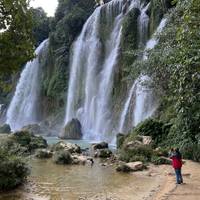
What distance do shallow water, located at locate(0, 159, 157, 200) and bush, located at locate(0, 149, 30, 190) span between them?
0.29 meters

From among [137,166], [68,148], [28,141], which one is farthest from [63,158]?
[28,141]

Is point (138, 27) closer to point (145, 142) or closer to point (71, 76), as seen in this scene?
point (71, 76)

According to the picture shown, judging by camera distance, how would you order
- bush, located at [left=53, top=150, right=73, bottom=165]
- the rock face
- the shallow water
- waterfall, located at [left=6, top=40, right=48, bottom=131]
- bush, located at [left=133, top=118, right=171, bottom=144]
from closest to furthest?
the shallow water, bush, located at [left=53, top=150, right=73, bottom=165], bush, located at [left=133, top=118, right=171, bottom=144], the rock face, waterfall, located at [left=6, top=40, right=48, bottom=131]

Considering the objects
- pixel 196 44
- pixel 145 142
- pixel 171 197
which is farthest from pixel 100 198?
pixel 145 142

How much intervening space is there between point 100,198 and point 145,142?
36.1 feet

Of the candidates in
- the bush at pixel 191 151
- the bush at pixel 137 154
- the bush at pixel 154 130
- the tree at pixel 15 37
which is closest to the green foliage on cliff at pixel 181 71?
the bush at pixel 191 151

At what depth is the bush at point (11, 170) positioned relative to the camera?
13.1 meters

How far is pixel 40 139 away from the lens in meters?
28.9

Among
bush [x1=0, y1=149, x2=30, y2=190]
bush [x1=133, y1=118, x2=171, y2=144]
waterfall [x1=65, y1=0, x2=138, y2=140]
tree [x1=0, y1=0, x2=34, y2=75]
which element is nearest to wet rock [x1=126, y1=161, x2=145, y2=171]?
bush [x1=0, y1=149, x2=30, y2=190]

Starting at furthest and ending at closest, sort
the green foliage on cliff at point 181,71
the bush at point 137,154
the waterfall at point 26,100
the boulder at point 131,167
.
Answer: the waterfall at point 26,100 → the bush at point 137,154 → the boulder at point 131,167 → the green foliage on cliff at point 181,71

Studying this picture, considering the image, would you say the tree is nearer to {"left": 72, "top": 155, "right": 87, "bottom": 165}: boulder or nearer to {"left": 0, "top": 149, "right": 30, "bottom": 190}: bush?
{"left": 0, "top": 149, "right": 30, "bottom": 190}: bush

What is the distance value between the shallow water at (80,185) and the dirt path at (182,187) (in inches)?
23.5

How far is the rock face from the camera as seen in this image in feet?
130

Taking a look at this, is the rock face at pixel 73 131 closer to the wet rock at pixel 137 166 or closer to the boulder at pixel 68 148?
the boulder at pixel 68 148
